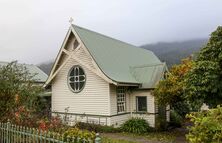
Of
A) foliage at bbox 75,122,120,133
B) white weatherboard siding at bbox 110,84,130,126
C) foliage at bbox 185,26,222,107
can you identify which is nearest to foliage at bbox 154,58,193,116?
foliage at bbox 185,26,222,107

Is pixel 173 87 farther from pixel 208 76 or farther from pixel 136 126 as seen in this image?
pixel 136 126

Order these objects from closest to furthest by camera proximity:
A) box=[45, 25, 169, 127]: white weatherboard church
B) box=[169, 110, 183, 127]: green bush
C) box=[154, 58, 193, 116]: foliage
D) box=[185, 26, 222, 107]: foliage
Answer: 1. box=[185, 26, 222, 107]: foliage
2. box=[154, 58, 193, 116]: foliage
3. box=[45, 25, 169, 127]: white weatherboard church
4. box=[169, 110, 183, 127]: green bush

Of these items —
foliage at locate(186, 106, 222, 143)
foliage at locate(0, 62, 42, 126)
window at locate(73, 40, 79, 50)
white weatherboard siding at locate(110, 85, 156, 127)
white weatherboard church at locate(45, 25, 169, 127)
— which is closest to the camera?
foliage at locate(186, 106, 222, 143)

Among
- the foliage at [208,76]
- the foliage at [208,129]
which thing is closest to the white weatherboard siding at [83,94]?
the foliage at [208,76]

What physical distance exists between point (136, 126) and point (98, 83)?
4.50 meters

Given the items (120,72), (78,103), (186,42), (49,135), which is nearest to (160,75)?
(120,72)

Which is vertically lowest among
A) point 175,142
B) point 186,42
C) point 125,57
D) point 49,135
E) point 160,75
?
point 175,142

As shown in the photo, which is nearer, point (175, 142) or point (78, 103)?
→ point (175, 142)

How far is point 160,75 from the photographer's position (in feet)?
79.6

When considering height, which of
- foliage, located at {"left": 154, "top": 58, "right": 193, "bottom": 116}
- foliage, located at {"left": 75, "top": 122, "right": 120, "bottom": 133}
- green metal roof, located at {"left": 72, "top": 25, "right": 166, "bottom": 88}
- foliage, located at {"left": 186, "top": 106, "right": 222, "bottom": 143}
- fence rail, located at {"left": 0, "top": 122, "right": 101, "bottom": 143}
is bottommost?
foliage, located at {"left": 75, "top": 122, "right": 120, "bottom": 133}

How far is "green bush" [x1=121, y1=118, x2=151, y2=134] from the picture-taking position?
21.6 meters

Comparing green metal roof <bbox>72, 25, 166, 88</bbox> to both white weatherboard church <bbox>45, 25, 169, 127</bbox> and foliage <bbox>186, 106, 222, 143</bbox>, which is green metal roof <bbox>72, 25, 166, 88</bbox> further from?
foliage <bbox>186, 106, 222, 143</bbox>

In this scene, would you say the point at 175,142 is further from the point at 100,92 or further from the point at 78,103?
the point at 78,103

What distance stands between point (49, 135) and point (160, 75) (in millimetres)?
18067
